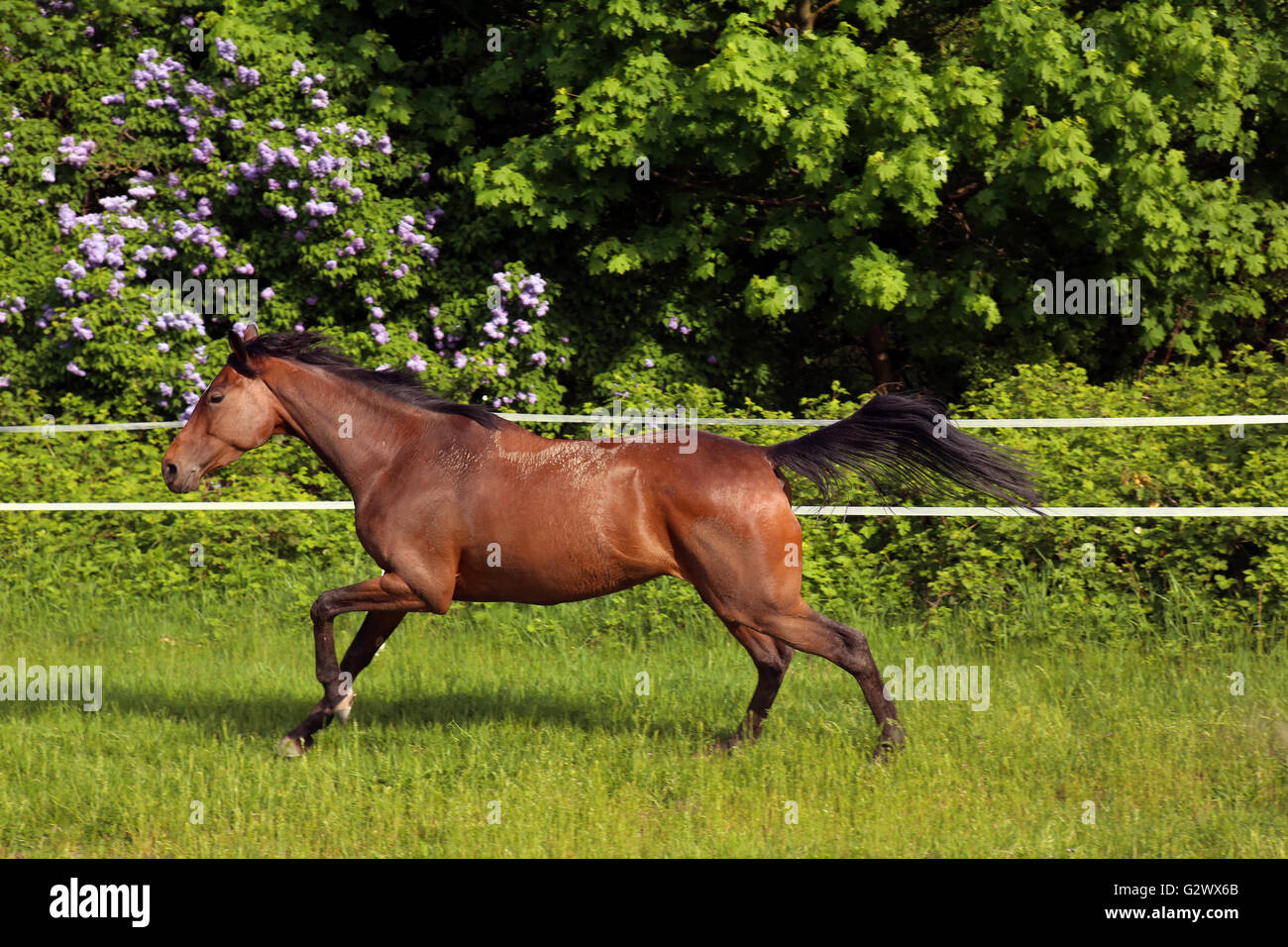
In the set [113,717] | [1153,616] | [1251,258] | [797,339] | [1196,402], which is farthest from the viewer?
[797,339]

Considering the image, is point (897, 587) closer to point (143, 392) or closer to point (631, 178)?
point (631, 178)

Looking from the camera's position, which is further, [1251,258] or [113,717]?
[1251,258]

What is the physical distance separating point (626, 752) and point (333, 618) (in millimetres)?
1478

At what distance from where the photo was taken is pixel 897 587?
834cm

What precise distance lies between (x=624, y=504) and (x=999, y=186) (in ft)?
22.0

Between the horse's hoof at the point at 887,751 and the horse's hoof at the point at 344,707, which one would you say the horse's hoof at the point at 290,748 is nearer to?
the horse's hoof at the point at 344,707

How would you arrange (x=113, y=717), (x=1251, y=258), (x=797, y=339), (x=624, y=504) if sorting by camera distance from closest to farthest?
(x=624, y=504), (x=113, y=717), (x=1251, y=258), (x=797, y=339)

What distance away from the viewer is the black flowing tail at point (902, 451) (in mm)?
5926

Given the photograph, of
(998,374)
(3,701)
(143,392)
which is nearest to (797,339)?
(998,374)

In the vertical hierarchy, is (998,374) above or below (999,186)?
below

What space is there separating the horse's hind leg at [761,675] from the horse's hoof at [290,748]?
75.6 inches

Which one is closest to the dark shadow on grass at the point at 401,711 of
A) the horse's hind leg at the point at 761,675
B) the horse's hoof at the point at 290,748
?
the horse's hoof at the point at 290,748

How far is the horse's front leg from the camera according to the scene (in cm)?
579

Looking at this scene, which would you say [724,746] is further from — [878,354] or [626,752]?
[878,354]
